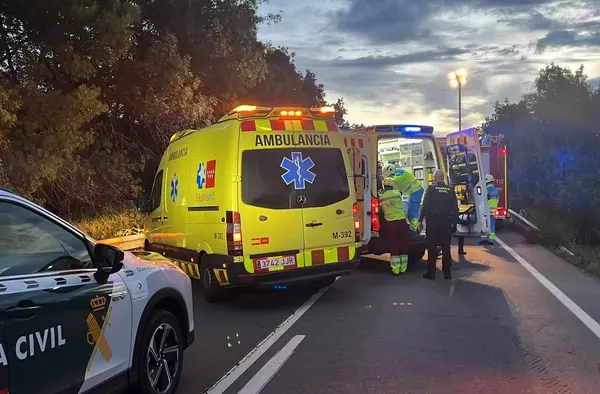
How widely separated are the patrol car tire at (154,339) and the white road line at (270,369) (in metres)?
0.55

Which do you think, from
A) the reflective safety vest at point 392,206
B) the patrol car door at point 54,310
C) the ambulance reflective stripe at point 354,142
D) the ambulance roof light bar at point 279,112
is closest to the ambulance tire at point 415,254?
the reflective safety vest at point 392,206

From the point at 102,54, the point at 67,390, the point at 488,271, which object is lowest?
the point at 488,271

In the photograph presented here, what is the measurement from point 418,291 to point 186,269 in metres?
3.37

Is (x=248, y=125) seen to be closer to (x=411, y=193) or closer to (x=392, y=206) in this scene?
(x=392, y=206)

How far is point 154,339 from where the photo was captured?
4570 mm

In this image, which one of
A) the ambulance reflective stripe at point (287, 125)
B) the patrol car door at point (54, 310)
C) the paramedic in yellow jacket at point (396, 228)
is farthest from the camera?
the paramedic in yellow jacket at point (396, 228)

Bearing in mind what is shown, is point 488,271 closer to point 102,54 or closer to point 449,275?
point 449,275

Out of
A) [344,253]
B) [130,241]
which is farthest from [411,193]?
[130,241]

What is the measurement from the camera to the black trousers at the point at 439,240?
33.7 feet

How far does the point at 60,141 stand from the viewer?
1277cm

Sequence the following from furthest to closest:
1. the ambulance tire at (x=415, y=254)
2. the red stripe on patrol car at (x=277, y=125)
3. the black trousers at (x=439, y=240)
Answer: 1. the ambulance tire at (x=415, y=254)
2. the black trousers at (x=439, y=240)
3. the red stripe on patrol car at (x=277, y=125)

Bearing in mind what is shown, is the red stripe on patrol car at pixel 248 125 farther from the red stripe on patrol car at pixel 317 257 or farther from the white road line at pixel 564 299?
Answer: the white road line at pixel 564 299

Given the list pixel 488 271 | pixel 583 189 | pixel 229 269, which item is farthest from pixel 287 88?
pixel 229 269

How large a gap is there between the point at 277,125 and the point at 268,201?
1002 millimetres
